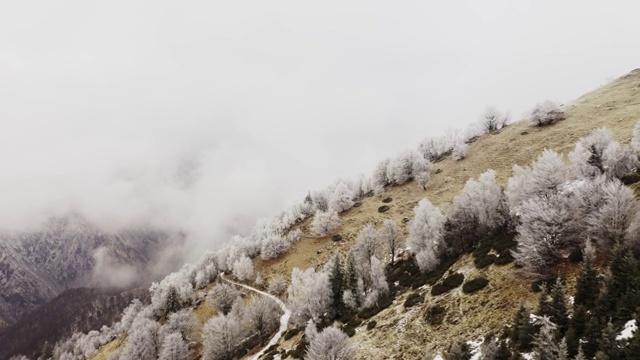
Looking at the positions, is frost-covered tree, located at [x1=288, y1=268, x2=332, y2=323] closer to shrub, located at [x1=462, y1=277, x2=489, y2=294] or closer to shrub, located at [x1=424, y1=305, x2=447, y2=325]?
shrub, located at [x1=424, y1=305, x2=447, y2=325]

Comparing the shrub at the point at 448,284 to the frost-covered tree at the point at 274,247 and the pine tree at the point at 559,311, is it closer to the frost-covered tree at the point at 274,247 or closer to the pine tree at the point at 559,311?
the pine tree at the point at 559,311

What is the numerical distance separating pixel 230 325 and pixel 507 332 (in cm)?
5653

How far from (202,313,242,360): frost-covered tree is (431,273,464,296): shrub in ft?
147

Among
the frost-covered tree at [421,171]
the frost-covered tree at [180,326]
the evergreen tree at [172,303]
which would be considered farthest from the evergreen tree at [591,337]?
the evergreen tree at [172,303]

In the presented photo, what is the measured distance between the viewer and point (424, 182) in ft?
345

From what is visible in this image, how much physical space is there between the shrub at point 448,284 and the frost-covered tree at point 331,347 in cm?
1327

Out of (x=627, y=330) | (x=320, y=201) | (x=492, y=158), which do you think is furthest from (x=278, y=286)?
(x=627, y=330)

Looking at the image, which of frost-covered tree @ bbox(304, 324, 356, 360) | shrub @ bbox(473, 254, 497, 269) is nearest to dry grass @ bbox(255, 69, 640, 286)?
shrub @ bbox(473, 254, 497, 269)

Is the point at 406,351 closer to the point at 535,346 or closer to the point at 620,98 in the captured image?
the point at 535,346

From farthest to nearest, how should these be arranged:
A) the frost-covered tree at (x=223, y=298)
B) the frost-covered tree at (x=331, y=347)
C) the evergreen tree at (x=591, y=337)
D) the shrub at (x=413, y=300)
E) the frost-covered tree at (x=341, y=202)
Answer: the frost-covered tree at (x=341, y=202) < the frost-covered tree at (x=223, y=298) < the shrub at (x=413, y=300) < the frost-covered tree at (x=331, y=347) < the evergreen tree at (x=591, y=337)

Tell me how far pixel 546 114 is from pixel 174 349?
4454 inches

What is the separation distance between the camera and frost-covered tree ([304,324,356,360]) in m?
38.7

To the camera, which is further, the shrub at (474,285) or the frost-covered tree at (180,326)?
the frost-covered tree at (180,326)

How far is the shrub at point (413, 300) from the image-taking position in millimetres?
46972
